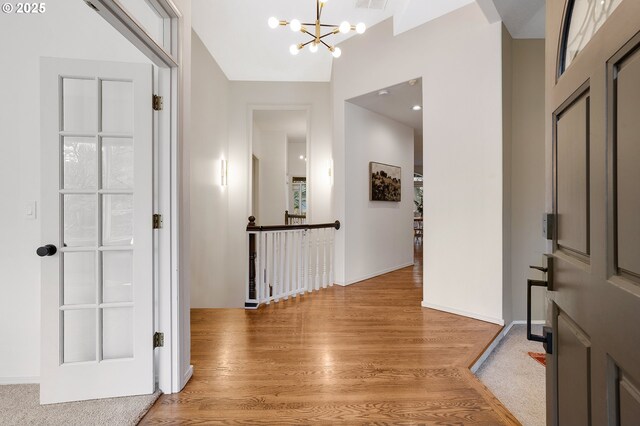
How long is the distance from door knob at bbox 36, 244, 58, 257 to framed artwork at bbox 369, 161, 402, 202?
12.8ft

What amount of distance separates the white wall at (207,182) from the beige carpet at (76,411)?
6.33ft

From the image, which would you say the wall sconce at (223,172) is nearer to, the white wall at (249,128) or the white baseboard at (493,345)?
the white wall at (249,128)

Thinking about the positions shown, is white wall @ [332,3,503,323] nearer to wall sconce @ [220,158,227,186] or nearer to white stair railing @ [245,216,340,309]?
white stair railing @ [245,216,340,309]

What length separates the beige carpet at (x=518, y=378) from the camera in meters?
1.91

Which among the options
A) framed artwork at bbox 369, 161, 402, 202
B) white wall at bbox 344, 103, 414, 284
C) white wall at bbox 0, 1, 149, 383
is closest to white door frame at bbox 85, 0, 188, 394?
white wall at bbox 0, 1, 149, 383

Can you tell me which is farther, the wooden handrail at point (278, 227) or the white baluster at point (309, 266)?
the white baluster at point (309, 266)

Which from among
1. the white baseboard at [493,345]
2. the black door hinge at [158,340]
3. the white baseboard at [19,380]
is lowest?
the white baseboard at [493,345]

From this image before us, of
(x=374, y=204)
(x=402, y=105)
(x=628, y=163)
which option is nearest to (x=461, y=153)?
(x=402, y=105)

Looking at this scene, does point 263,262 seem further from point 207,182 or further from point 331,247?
point 207,182

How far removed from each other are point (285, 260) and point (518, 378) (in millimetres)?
2559

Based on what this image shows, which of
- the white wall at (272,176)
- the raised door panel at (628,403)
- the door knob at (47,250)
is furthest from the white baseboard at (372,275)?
the raised door panel at (628,403)

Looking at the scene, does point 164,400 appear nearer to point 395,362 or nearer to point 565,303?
point 395,362

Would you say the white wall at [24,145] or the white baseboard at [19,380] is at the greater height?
the white wall at [24,145]

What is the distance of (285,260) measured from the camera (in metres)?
3.70
